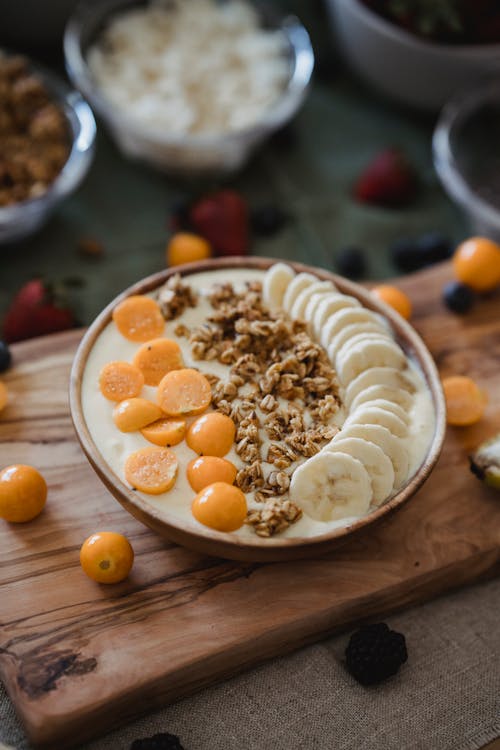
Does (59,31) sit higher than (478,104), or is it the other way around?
(478,104)

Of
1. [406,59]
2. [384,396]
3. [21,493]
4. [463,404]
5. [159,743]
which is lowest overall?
[159,743]

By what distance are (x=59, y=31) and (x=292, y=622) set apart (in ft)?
6.42

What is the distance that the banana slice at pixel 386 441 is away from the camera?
1458 mm

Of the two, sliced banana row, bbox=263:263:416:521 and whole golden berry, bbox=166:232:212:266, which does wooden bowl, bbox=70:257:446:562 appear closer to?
sliced banana row, bbox=263:263:416:521

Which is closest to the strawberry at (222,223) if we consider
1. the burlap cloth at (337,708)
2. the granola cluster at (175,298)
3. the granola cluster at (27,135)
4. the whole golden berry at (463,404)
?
the granola cluster at (27,135)

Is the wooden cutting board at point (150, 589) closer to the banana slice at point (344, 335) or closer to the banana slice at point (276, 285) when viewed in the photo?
the banana slice at point (344, 335)

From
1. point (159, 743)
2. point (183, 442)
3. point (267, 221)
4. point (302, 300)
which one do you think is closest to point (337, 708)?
point (159, 743)

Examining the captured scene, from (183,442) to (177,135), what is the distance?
1047mm

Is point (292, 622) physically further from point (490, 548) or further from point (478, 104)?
point (478, 104)

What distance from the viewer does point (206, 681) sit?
1.45 m

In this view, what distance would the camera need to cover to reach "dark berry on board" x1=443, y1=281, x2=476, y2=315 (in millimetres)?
1958

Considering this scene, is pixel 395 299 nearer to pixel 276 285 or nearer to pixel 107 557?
pixel 276 285

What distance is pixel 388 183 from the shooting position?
238 cm

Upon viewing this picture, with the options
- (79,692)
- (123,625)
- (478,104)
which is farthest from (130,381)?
(478,104)
